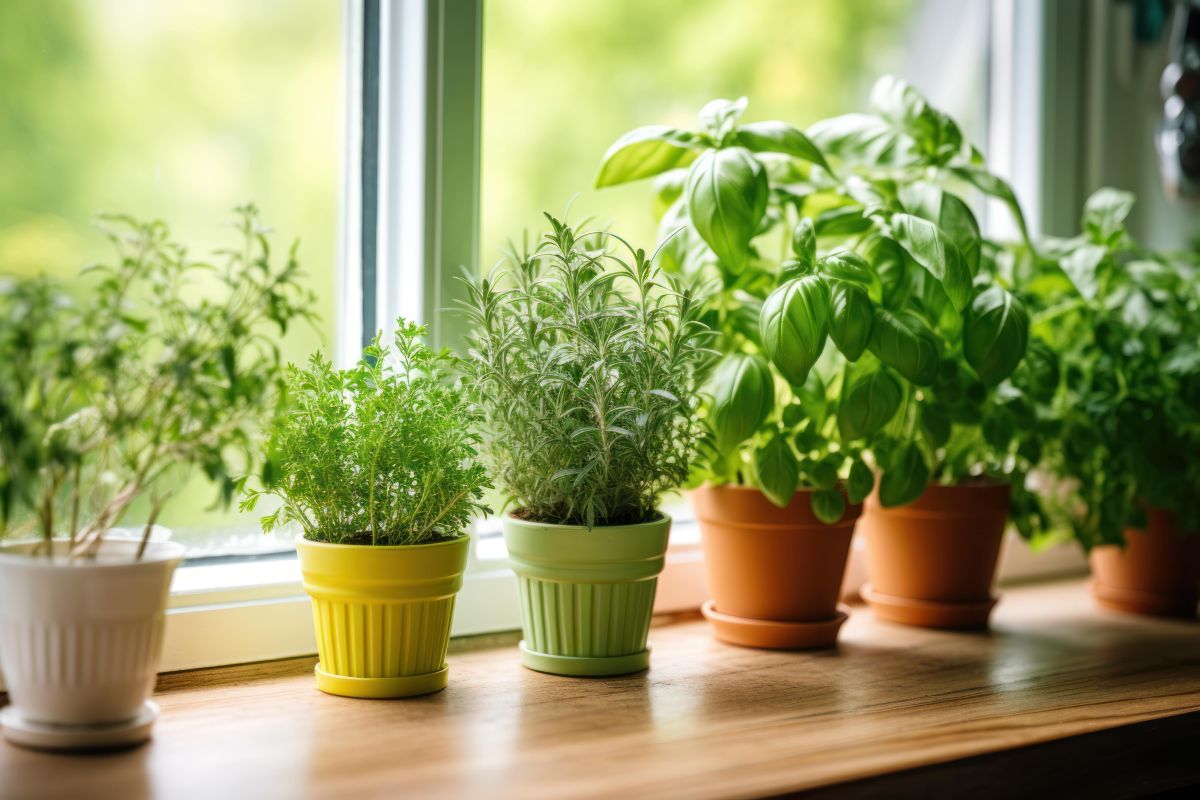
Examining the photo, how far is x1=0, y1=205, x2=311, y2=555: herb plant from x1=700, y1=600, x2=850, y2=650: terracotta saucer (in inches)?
23.1

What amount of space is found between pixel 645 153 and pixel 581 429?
1.12ft

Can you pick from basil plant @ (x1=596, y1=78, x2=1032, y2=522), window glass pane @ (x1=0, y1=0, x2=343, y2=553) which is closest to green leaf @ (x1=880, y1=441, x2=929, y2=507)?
basil plant @ (x1=596, y1=78, x2=1032, y2=522)

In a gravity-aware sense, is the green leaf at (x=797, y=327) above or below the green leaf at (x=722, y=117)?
below

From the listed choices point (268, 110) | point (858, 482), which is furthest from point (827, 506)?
point (268, 110)

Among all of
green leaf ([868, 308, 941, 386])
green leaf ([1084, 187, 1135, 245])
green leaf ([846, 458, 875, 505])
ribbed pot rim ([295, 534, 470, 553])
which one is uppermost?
green leaf ([1084, 187, 1135, 245])

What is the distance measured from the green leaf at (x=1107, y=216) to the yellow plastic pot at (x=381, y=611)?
3.07ft

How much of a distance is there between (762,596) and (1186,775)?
1.39ft

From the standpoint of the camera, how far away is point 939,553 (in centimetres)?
129

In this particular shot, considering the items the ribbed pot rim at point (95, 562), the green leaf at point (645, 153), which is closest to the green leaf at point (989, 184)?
the green leaf at point (645, 153)

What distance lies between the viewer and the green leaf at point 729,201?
1.04 metres

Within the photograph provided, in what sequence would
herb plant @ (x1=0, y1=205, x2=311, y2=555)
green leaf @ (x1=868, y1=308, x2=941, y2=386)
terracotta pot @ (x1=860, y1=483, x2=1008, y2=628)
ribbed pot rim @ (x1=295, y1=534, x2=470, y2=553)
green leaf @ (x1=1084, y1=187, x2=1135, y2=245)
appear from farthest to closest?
green leaf @ (x1=1084, y1=187, x2=1135, y2=245), terracotta pot @ (x1=860, y1=483, x2=1008, y2=628), green leaf @ (x1=868, y1=308, x2=941, y2=386), ribbed pot rim @ (x1=295, y1=534, x2=470, y2=553), herb plant @ (x1=0, y1=205, x2=311, y2=555)

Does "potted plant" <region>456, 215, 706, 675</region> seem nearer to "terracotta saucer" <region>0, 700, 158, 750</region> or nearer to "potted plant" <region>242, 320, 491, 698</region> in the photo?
"potted plant" <region>242, 320, 491, 698</region>

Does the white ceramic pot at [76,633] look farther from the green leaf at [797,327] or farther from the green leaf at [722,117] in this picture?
the green leaf at [722,117]

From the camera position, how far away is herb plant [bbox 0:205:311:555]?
739 mm
